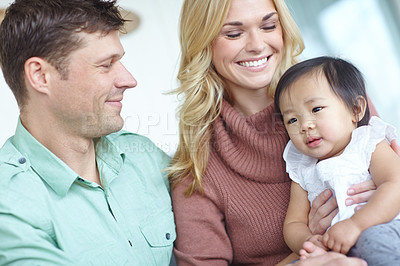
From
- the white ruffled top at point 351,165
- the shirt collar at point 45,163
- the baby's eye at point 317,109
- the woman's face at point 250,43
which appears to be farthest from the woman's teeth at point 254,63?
the shirt collar at point 45,163

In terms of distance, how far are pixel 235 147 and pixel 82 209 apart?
68cm

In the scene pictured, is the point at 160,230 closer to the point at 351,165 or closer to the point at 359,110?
the point at 351,165

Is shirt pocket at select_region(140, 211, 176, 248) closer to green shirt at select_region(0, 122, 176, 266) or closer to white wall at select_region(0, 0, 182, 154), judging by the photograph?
green shirt at select_region(0, 122, 176, 266)

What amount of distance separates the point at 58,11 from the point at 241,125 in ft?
2.75

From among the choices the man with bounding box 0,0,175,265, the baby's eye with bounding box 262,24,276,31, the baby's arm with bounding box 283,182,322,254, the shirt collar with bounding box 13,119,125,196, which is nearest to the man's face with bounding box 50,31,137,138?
the man with bounding box 0,0,175,265

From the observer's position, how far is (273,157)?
186 centimetres

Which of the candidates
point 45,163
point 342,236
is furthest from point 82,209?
point 342,236

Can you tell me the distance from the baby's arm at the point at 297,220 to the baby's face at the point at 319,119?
168 mm

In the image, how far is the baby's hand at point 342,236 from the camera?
4.45 ft

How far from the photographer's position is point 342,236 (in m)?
1.37

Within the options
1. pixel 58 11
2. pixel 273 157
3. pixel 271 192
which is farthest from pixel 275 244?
pixel 58 11

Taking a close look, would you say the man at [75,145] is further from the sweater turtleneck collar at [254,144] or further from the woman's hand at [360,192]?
the woman's hand at [360,192]

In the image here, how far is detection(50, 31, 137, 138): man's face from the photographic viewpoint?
5.69ft

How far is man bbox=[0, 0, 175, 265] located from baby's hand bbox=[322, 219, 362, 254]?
68 cm
